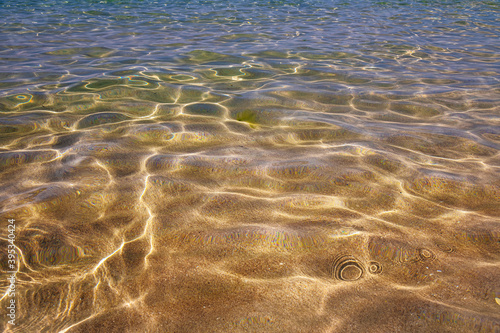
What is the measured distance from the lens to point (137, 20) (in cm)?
934

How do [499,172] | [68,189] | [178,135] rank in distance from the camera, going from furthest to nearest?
[178,135], [499,172], [68,189]

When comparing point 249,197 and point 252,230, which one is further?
point 249,197

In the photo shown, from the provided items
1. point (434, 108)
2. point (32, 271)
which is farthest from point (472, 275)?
point (434, 108)

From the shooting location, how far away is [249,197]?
84.4 inches

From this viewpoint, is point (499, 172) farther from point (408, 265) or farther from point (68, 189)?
point (68, 189)

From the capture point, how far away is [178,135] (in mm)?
3029

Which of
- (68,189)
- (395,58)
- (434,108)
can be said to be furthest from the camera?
(395,58)

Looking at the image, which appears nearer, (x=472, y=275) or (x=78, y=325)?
(x=78, y=325)

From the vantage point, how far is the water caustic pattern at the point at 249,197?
1.40m

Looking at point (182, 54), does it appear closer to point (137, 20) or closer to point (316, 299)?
point (137, 20)

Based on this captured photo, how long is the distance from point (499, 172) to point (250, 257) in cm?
199

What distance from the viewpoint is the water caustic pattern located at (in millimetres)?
1398

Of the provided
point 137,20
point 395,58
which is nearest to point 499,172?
point 395,58

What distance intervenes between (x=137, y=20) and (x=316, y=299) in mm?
9738
